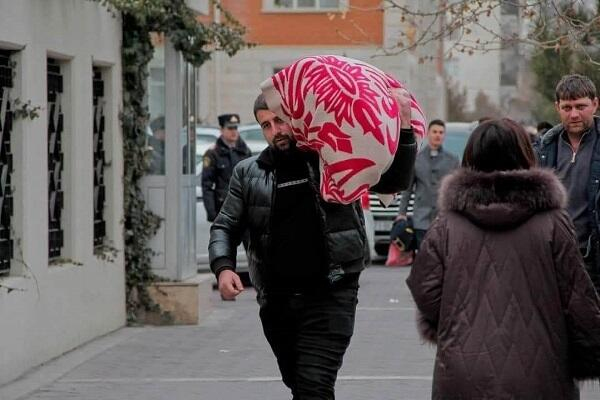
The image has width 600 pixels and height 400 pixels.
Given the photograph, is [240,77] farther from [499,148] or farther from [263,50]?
[499,148]

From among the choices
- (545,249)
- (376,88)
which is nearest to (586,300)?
(545,249)

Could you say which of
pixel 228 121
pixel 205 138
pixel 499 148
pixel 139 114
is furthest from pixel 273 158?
pixel 205 138

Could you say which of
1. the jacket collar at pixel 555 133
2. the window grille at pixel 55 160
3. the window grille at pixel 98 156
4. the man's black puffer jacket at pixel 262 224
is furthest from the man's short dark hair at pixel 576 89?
the window grille at pixel 98 156

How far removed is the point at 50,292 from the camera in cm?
1133

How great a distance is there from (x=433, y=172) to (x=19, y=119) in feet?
21.9

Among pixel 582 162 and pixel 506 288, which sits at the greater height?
pixel 582 162

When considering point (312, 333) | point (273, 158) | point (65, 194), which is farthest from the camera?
point (65, 194)

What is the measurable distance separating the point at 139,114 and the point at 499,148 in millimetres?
8403

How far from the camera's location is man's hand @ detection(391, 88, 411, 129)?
6777mm

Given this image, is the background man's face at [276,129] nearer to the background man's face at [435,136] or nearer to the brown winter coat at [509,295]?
the brown winter coat at [509,295]

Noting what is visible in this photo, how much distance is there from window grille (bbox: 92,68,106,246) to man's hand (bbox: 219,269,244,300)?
6279 millimetres

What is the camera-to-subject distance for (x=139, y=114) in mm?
13789

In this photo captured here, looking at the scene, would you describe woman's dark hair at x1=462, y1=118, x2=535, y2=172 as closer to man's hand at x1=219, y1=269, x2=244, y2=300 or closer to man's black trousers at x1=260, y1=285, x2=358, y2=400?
man's black trousers at x1=260, y1=285, x2=358, y2=400

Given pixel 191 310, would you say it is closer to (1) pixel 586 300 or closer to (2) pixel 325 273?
(2) pixel 325 273
